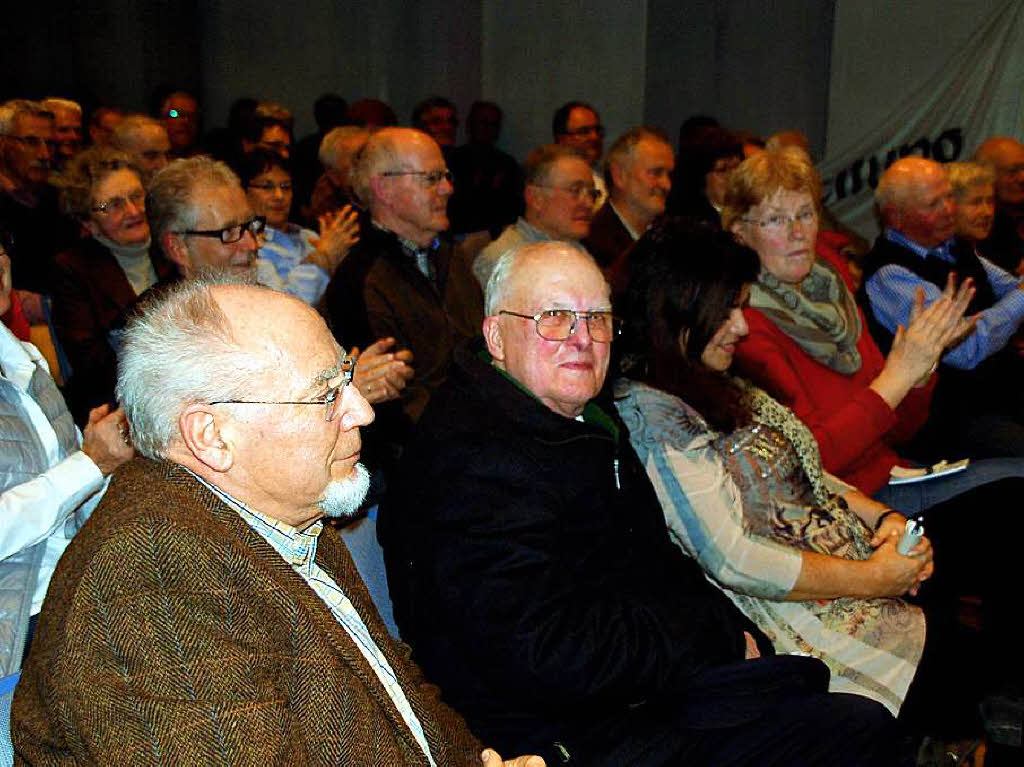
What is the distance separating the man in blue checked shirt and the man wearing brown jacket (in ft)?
8.56

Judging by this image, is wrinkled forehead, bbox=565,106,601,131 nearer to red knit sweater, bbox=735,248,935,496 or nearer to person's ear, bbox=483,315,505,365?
red knit sweater, bbox=735,248,935,496

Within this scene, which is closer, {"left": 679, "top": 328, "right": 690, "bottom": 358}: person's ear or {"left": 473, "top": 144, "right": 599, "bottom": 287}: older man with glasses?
{"left": 679, "top": 328, "right": 690, "bottom": 358}: person's ear

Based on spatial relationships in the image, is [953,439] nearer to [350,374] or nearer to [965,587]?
[965,587]

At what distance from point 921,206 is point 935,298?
1.37 feet

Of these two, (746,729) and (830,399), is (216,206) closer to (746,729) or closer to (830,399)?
(830,399)

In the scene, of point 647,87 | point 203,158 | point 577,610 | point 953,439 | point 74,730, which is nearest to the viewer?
point 74,730

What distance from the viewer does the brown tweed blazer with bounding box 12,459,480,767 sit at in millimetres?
1166

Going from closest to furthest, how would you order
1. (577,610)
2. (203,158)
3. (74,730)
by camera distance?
(74,730)
(577,610)
(203,158)

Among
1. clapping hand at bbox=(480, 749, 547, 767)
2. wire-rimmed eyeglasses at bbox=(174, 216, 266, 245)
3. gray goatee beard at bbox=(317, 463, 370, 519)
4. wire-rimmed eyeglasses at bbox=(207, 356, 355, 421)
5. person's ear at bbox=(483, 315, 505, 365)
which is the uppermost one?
wire-rimmed eyeglasses at bbox=(174, 216, 266, 245)

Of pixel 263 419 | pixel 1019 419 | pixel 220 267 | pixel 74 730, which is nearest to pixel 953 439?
pixel 1019 419

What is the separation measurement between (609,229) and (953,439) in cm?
176

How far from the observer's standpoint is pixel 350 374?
1.58m

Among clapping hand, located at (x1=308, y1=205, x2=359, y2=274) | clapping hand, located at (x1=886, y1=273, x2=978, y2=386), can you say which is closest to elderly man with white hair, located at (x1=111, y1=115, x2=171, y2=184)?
→ clapping hand, located at (x1=308, y1=205, x2=359, y2=274)

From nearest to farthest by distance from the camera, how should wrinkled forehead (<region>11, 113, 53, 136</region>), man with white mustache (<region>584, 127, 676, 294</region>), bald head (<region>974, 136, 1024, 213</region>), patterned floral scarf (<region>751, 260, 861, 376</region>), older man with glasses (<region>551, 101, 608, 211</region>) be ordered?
patterned floral scarf (<region>751, 260, 861, 376</region>)
man with white mustache (<region>584, 127, 676, 294</region>)
wrinkled forehead (<region>11, 113, 53, 136</region>)
bald head (<region>974, 136, 1024, 213</region>)
older man with glasses (<region>551, 101, 608, 211</region>)
